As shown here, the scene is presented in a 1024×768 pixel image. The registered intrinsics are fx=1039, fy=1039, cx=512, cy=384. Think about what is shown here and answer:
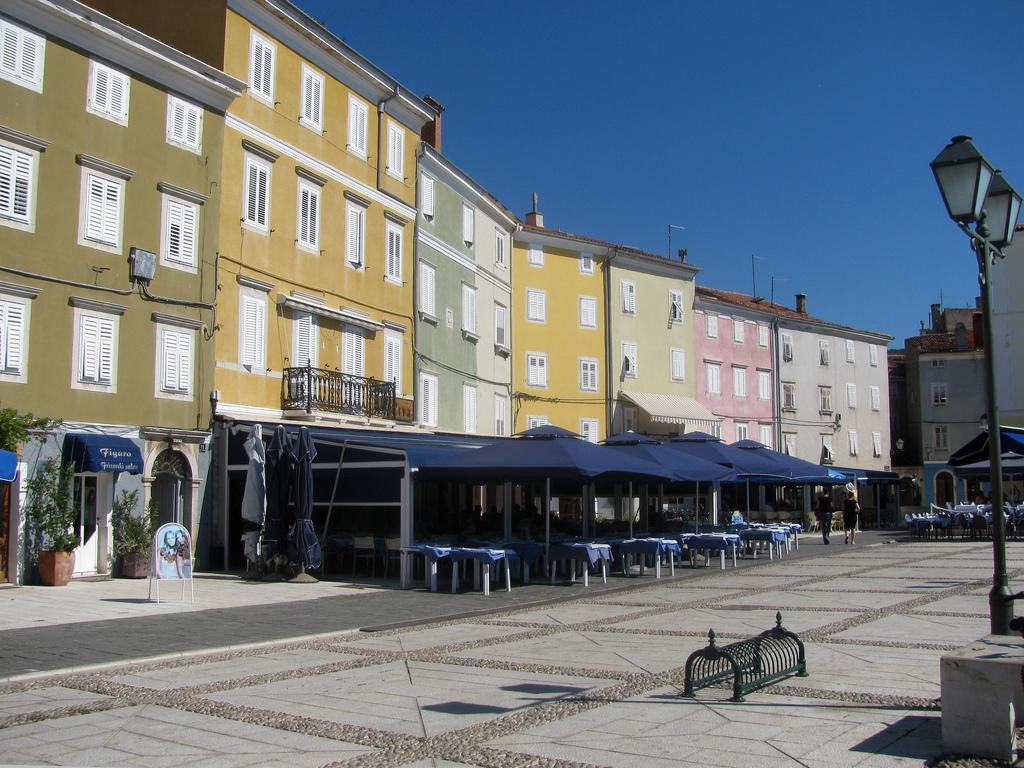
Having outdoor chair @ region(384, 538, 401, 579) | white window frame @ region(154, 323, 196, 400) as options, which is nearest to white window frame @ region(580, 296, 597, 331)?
outdoor chair @ region(384, 538, 401, 579)

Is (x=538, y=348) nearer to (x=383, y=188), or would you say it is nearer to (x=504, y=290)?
(x=504, y=290)

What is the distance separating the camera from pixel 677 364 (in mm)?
46062

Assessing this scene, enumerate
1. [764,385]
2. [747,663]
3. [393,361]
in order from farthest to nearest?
[764,385]
[393,361]
[747,663]

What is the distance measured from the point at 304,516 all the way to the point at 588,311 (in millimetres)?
24409

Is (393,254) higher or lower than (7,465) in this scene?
higher

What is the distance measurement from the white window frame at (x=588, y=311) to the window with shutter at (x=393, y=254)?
13.1 metres

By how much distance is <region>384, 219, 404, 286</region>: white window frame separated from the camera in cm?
2997

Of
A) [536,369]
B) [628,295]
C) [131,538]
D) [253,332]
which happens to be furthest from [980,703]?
[628,295]

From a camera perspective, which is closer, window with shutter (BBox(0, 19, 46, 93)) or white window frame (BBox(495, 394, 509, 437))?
window with shutter (BBox(0, 19, 46, 93))

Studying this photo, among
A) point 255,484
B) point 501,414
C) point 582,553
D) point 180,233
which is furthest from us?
point 501,414

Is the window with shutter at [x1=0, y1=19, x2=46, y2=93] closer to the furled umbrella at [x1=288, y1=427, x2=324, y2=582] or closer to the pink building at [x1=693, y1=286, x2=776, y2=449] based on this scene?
the furled umbrella at [x1=288, y1=427, x2=324, y2=582]

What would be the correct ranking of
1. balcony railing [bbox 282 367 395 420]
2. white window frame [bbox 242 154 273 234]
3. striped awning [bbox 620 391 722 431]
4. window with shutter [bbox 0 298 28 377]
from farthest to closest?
striped awning [bbox 620 391 722 431]
balcony railing [bbox 282 367 395 420]
white window frame [bbox 242 154 273 234]
window with shutter [bbox 0 298 28 377]

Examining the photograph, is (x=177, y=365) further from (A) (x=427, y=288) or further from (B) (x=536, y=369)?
(B) (x=536, y=369)

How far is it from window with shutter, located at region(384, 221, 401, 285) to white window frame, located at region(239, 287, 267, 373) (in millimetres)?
5738
